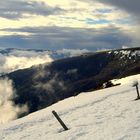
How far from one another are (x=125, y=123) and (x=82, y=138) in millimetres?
3479

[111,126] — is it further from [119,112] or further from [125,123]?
[119,112]

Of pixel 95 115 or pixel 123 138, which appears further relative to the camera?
pixel 95 115

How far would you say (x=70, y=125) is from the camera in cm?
3500

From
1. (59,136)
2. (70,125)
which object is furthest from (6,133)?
(59,136)

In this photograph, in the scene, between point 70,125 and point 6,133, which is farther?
point 6,133

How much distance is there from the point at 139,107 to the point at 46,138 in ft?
29.8

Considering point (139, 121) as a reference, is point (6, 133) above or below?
below

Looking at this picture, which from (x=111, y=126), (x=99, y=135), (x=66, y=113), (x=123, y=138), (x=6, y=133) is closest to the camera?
(x=123, y=138)

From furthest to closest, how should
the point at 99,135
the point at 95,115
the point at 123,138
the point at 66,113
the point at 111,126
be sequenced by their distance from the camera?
the point at 66,113 → the point at 95,115 → the point at 111,126 → the point at 99,135 → the point at 123,138

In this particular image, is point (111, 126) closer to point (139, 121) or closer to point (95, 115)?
point (139, 121)

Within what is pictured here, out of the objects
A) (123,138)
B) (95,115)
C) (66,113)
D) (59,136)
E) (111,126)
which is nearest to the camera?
(123,138)

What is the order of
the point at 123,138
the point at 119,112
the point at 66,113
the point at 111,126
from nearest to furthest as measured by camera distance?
1. the point at 123,138
2. the point at 111,126
3. the point at 119,112
4. the point at 66,113

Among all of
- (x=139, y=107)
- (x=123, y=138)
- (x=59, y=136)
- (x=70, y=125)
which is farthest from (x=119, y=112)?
(x=123, y=138)

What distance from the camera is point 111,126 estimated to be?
2842 centimetres
